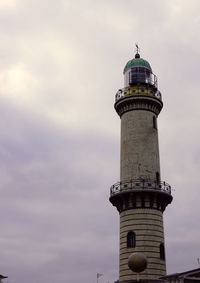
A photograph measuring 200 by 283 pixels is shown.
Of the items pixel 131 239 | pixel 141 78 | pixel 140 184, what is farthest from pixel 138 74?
pixel 131 239

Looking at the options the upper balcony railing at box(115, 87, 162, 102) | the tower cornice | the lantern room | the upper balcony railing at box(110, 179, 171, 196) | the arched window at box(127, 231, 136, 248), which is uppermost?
the lantern room

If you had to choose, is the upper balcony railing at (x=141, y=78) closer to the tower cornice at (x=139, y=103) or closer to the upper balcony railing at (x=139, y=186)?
the tower cornice at (x=139, y=103)

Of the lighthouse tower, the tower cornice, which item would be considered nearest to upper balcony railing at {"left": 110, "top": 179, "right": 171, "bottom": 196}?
the lighthouse tower

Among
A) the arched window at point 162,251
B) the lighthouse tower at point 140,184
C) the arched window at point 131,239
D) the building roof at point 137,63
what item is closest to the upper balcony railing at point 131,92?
the lighthouse tower at point 140,184

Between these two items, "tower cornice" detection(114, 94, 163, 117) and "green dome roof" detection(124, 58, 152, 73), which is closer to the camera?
"tower cornice" detection(114, 94, 163, 117)

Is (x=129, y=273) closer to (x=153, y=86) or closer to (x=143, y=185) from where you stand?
(x=143, y=185)

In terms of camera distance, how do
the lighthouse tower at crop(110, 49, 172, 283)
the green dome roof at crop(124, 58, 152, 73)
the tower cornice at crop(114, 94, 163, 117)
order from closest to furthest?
the lighthouse tower at crop(110, 49, 172, 283) → the tower cornice at crop(114, 94, 163, 117) → the green dome roof at crop(124, 58, 152, 73)

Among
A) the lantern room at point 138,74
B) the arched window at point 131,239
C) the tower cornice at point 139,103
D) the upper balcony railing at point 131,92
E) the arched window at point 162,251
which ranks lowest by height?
the arched window at point 162,251

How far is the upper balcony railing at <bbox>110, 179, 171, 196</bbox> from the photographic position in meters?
42.7

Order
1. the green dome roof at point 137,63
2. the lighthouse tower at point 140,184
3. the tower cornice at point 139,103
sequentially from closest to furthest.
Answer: the lighthouse tower at point 140,184 < the tower cornice at point 139,103 < the green dome roof at point 137,63

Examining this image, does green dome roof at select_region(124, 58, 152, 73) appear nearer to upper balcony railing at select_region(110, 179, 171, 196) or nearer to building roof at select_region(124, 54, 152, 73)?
building roof at select_region(124, 54, 152, 73)

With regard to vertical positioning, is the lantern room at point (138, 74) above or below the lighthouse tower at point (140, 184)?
above

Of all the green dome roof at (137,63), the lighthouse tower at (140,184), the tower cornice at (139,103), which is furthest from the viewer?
the green dome roof at (137,63)

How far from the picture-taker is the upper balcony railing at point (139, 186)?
4272cm
